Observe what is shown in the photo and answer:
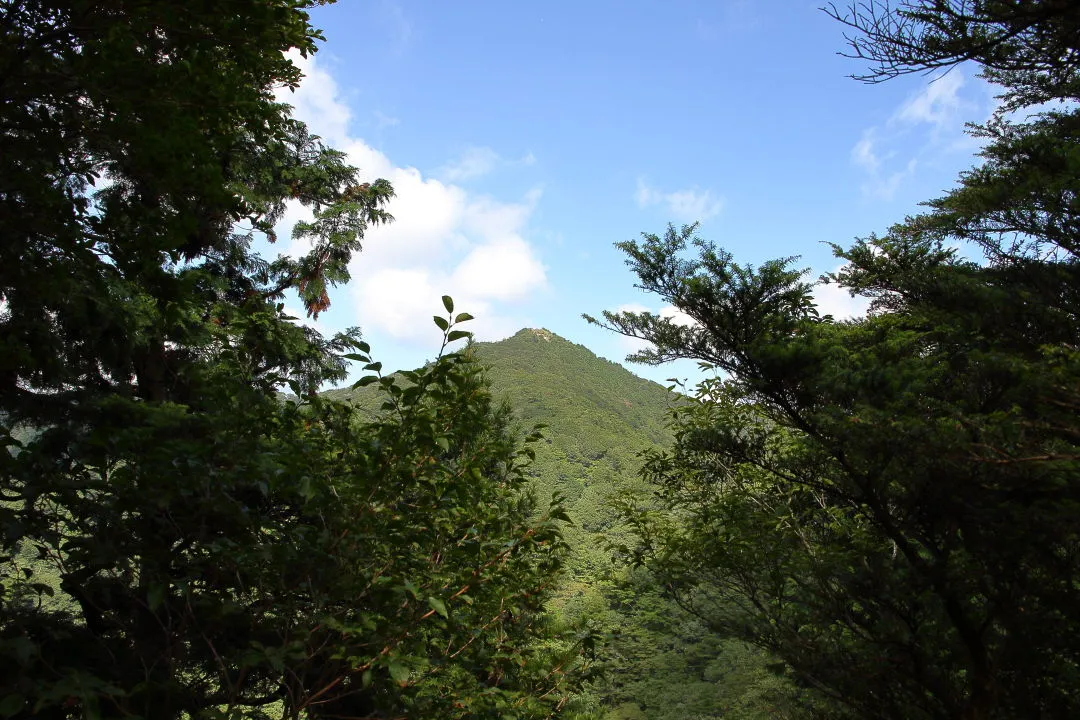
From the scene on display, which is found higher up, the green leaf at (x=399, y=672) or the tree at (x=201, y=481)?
the tree at (x=201, y=481)

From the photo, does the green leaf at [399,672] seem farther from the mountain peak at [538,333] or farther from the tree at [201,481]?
the mountain peak at [538,333]

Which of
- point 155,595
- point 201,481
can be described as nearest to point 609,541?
point 201,481

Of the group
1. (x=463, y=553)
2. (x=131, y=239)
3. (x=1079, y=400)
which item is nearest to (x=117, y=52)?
(x=131, y=239)

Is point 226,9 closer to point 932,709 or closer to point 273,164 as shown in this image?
point 932,709

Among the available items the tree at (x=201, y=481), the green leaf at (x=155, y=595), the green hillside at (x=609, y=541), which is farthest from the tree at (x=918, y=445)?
the green leaf at (x=155, y=595)

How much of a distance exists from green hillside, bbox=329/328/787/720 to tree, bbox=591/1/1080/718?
1279 mm

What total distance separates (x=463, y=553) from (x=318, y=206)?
7901mm

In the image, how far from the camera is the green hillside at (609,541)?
11461 mm

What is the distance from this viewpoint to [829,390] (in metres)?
4.97

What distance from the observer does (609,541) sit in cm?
751

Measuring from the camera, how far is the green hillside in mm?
11461

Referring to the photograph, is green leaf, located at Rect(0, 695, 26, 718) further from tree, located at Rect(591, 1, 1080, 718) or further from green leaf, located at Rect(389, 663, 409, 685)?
tree, located at Rect(591, 1, 1080, 718)

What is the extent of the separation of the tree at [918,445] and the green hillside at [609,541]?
128 centimetres

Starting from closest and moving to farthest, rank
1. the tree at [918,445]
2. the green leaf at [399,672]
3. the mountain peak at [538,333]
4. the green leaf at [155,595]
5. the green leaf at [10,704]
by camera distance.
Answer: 1. the green leaf at [10,704]
2. the green leaf at [155,595]
3. the green leaf at [399,672]
4. the tree at [918,445]
5. the mountain peak at [538,333]
